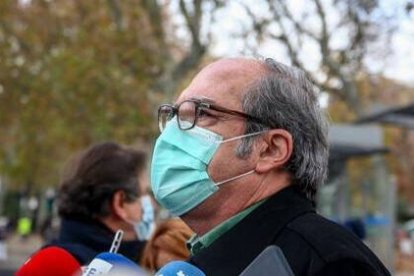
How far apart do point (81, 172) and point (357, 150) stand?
9448 millimetres

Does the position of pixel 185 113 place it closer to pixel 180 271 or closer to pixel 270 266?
pixel 180 271

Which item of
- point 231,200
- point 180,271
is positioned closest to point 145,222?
point 231,200

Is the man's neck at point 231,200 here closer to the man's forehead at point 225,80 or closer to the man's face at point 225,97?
the man's face at point 225,97

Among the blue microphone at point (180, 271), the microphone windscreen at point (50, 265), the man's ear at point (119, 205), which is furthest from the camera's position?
the man's ear at point (119, 205)

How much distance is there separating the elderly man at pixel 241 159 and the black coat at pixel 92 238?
1110mm

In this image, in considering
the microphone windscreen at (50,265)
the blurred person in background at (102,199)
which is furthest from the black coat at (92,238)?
the microphone windscreen at (50,265)

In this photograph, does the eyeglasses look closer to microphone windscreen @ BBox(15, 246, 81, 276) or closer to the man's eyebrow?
the man's eyebrow

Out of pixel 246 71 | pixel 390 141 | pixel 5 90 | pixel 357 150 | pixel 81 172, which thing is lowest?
pixel 390 141

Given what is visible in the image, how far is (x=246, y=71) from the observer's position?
7.68ft

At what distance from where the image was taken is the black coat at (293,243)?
1942 millimetres

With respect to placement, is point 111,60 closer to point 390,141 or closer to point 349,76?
point 349,76

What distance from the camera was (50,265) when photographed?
8.86 ft

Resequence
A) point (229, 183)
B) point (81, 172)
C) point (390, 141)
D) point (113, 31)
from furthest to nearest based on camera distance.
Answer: point (390, 141) → point (113, 31) → point (81, 172) → point (229, 183)

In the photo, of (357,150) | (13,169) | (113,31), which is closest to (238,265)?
(357,150)
